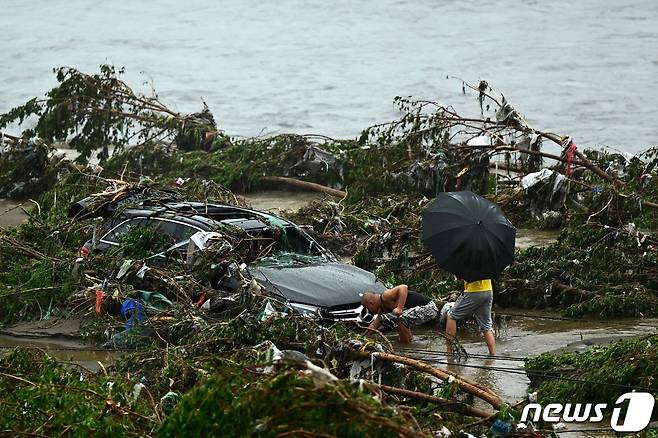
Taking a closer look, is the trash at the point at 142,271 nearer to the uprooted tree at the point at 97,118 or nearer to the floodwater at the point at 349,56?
the uprooted tree at the point at 97,118

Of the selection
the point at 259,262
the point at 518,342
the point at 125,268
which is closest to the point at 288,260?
the point at 259,262

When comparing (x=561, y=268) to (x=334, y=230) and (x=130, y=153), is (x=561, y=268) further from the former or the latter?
(x=130, y=153)

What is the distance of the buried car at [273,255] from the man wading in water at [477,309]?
1123 millimetres

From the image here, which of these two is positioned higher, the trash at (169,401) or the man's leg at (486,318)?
the trash at (169,401)

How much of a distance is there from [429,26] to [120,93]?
1156 inches

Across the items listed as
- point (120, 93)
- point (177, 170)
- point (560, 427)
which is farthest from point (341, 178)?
point (560, 427)

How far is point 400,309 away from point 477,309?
863 millimetres

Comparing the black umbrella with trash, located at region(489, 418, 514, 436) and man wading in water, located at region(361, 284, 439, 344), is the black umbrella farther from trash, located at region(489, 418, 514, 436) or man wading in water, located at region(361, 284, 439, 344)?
trash, located at region(489, 418, 514, 436)

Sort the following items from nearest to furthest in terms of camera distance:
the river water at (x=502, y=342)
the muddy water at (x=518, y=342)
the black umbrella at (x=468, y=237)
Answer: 1. the muddy water at (x=518, y=342)
2. the river water at (x=502, y=342)
3. the black umbrella at (x=468, y=237)

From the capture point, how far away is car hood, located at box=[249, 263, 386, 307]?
1441 centimetres

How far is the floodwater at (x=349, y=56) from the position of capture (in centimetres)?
3706

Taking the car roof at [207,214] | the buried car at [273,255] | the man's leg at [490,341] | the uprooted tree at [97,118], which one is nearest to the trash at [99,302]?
the buried car at [273,255]

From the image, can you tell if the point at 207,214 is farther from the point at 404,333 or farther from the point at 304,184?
the point at 304,184

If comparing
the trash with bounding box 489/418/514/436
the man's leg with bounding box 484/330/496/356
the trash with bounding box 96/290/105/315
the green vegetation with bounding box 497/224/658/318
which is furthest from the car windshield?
the trash with bounding box 489/418/514/436
